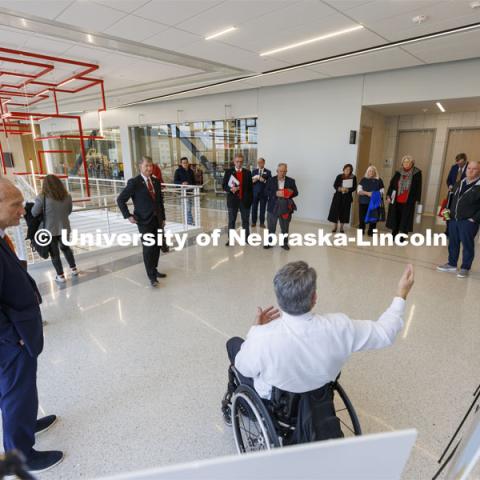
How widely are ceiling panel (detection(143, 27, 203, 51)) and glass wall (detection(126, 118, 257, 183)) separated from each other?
4022mm

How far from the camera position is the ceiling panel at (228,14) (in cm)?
334

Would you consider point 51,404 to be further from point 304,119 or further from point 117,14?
point 304,119

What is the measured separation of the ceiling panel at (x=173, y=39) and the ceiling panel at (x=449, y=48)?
308 centimetres

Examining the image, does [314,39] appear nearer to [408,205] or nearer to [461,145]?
[408,205]

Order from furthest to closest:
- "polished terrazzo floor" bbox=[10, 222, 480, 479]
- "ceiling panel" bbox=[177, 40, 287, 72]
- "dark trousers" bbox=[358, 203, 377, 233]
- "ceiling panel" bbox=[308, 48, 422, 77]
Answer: "dark trousers" bbox=[358, 203, 377, 233] → "ceiling panel" bbox=[308, 48, 422, 77] → "ceiling panel" bbox=[177, 40, 287, 72] → "polished terrazzo floor" bbox=[10, 222, 480, 479]

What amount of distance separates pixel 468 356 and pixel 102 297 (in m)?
3.60

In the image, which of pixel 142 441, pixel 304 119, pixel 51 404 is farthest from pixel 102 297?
pixel 304 119

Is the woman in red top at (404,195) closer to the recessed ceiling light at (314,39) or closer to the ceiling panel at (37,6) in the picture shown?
the recessed ceiling light at (314,39)

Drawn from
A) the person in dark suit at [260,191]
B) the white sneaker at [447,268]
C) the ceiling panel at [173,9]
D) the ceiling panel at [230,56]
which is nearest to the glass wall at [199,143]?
the person in dark suit at [260,191]

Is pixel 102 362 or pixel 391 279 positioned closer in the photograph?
pixel 102 362

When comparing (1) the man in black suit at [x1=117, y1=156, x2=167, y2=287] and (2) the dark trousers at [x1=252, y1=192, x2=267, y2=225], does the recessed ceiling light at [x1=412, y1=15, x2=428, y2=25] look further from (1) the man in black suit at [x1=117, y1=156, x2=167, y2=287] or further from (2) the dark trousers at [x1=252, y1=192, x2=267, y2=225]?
→ (2) the dark trousers at [x1=252, y1=192, x2=267, y2=225]

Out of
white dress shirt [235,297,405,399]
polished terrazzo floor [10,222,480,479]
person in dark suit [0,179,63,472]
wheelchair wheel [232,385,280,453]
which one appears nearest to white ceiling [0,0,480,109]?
person in dark suit [0,179,63,472]

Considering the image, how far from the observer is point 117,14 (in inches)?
141

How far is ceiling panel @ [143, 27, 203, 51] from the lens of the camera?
4148 mm
